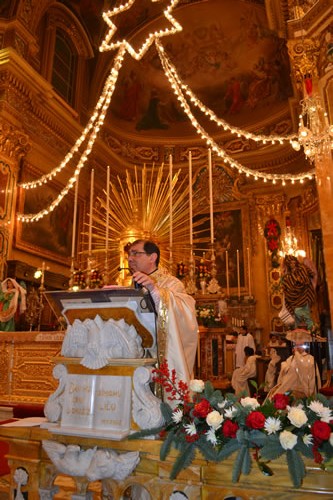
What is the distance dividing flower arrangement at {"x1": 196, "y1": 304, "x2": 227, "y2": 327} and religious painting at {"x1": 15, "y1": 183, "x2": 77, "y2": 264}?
5.13 metres

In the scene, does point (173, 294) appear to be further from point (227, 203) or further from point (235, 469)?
point (227, 203)

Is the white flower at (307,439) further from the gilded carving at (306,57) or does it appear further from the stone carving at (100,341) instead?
the gilded carving at (306,57)

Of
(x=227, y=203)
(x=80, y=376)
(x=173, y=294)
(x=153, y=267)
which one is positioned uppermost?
(x=227, y=203)

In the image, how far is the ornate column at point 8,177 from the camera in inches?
359

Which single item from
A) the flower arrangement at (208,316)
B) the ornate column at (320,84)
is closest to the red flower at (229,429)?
the flower arrangement at (208,316)

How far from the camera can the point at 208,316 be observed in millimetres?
6227

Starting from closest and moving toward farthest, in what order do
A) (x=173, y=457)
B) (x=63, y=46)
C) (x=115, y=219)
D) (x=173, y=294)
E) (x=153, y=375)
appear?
1. (x=173, y=457)
2. (x=153, y=375)
3. (x=173, y=294)
4. (x=115, y=219)
5. (x=63, y=46)

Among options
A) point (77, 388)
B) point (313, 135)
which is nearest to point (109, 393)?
point (77, 388)

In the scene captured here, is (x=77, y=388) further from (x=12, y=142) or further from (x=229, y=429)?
(x=12, y=142)

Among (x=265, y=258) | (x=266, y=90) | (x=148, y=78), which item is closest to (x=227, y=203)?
(x=265, y=258)

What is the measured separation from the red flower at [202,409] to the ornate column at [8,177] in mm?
7825

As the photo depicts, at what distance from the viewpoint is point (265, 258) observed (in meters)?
13.4

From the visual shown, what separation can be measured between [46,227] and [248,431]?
9753 mm

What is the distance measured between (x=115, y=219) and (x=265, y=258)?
7114mm
